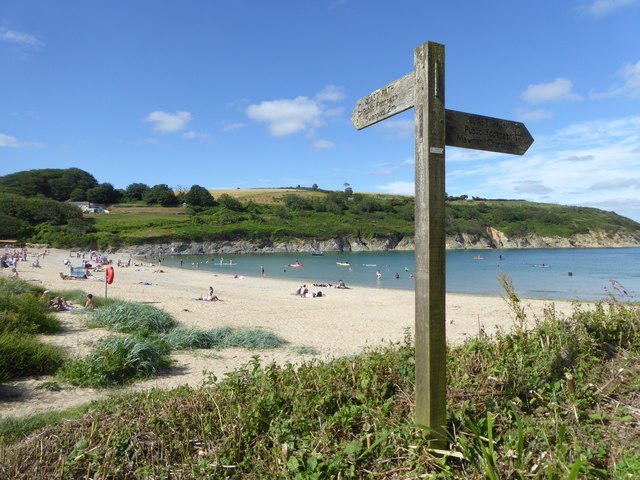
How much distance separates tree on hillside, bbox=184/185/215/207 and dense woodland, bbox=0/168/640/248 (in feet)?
0.93

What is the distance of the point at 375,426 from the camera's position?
2.67m

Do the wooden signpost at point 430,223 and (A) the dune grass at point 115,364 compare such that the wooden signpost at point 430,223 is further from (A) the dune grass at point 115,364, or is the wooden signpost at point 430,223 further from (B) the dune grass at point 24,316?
(B) the dune grass at point 24,316

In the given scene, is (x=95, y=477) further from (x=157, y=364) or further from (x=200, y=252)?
(x=200, y=252)

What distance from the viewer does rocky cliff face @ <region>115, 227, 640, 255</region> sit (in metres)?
77.8

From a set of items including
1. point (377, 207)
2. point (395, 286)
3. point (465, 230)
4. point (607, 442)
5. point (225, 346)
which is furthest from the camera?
point (377, 207)

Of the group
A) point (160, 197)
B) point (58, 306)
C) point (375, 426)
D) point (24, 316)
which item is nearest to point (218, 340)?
point (24, 316)

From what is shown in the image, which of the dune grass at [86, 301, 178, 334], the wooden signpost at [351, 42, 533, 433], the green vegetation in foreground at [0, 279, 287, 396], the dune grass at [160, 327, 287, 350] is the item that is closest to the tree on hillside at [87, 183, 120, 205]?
the green vegetation in foreground at [0, 279, 287, 396]

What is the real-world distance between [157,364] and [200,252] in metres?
75.4

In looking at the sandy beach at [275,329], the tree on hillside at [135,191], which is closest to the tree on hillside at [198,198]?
the tree on hillside at [135,191]

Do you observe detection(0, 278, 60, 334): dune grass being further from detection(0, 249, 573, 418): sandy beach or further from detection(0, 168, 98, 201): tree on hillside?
detection(0, 168, 98, 201): tree on hillside

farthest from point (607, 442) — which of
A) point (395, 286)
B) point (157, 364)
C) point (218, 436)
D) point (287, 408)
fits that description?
point (395, 286)

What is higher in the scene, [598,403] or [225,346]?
[598,403]

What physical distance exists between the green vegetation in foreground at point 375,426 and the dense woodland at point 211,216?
68.5 m

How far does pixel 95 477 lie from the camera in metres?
2.41
